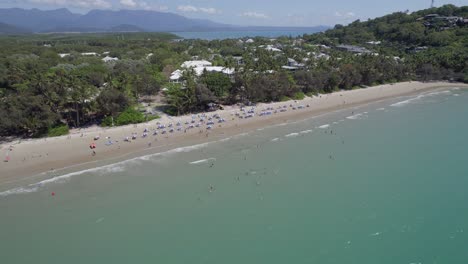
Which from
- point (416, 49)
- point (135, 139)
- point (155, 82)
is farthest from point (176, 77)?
point (416, 49)

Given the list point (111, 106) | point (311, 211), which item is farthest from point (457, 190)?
point (111, 106)

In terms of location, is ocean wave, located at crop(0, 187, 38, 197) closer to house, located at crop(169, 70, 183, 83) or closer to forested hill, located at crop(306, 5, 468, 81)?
house, located at crop(169, 70, 183, 83)

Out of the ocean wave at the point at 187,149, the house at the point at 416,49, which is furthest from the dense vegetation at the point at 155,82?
the ocean wave at the point at 187,149

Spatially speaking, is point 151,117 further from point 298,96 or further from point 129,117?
point 298,96

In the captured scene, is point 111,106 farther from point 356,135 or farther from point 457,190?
point 457,190

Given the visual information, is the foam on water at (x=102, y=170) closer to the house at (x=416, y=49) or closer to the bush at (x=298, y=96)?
the bush at (x=298, y=96)
